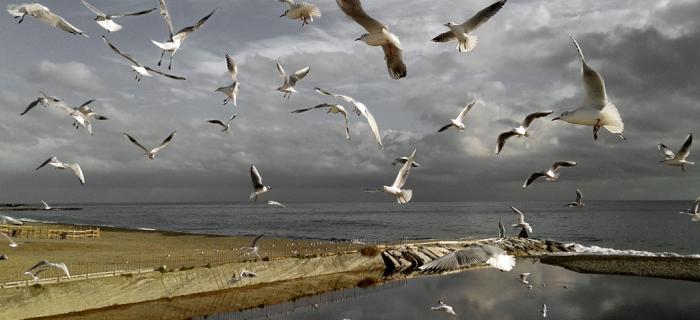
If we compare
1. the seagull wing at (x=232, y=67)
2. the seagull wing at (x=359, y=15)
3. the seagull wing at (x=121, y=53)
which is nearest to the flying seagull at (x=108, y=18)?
the seagull wing at (x=121, y=53)

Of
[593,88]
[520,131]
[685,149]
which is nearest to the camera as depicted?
[593,88]

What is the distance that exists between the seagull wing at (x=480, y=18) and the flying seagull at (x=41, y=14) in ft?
25.4

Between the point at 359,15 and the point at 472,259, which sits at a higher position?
the point at 359,15

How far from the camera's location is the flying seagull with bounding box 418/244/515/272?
443 inches

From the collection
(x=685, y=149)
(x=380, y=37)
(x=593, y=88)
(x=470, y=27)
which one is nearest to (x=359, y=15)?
(x=380, y=37)

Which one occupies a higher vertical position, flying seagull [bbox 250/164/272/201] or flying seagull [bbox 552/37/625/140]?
flying seagull [bbox 552/37/625/140]

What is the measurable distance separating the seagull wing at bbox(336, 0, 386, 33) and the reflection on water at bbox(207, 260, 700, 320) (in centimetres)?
2296

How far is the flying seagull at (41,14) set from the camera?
11547 millimetres

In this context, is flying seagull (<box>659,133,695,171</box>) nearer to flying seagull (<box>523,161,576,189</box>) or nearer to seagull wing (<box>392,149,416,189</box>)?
flying seagull (<box>523,161,576,189</box>)

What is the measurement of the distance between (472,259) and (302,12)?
20.9ft

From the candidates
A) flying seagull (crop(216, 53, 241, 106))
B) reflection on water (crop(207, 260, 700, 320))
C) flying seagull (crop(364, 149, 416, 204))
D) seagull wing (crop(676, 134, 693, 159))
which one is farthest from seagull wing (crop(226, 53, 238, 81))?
reflection on water (crop(207, 260, 700, 320))

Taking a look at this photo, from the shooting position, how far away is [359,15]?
8.01 m

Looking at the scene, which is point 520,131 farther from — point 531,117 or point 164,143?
point 164,143

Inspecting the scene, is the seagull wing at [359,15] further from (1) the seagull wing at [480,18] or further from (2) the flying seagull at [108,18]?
(2) the flying seagull at [108,18]
